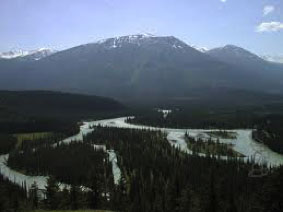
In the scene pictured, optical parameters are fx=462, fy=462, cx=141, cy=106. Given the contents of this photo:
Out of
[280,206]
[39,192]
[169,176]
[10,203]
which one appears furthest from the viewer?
[169,176]

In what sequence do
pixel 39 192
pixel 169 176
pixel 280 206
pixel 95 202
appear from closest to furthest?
pixel 280 206 → pixel 95 202 → pixel 39 192 → pixel 169 176

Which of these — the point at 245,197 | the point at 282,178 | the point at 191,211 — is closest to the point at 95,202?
the point at 191,211

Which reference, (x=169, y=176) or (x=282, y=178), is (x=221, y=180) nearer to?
(x=169, y=176)

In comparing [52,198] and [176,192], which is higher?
[52,198]

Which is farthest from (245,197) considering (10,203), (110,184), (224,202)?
(10,203)

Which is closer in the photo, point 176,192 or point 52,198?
point 52,198

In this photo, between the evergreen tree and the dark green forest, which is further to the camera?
the evergreen tree

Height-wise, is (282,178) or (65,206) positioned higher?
(282,178)

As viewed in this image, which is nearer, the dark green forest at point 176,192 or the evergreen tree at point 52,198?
the dark green forest at point 176,192

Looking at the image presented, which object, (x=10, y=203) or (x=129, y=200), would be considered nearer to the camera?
(x=10, y=203)
